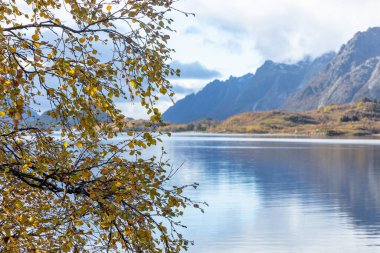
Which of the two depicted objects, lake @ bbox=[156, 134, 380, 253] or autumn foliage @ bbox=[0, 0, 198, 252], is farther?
lake @ bbox=[156, 134, 380, 253]

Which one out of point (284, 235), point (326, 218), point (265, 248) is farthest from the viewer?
point (326, 218)

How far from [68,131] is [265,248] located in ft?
103

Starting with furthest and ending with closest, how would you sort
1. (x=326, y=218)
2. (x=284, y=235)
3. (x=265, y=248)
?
(x=326, y=218) < (x=284, y=235) < (x=265, y=248)

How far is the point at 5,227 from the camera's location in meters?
10.5

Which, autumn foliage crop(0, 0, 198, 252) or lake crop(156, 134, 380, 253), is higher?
autumn foliage crop(0, 0, 198, 252)

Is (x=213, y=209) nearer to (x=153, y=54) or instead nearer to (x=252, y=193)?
(x=252, y=193)

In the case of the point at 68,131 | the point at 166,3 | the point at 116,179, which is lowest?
the point at 116,179

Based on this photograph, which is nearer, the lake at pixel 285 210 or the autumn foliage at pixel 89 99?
the autumn foliage at pixel 89 99

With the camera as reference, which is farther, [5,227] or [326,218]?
[326,218]

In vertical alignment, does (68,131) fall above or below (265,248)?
above

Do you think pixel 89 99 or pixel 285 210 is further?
pixel 285 210

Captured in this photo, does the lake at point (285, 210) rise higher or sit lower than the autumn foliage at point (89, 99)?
lower

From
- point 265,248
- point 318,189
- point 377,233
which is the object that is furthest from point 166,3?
point 318,189

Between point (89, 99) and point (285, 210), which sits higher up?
point (89, 99)
